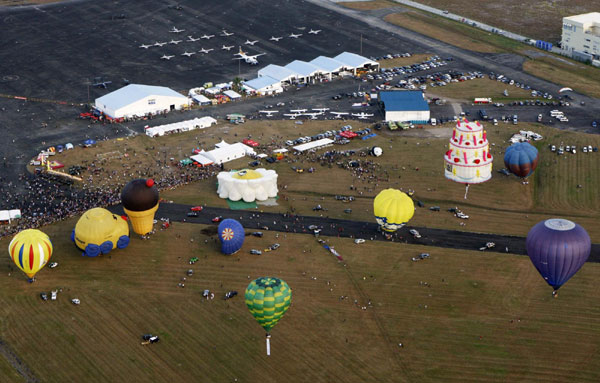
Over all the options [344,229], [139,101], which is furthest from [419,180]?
[139,101]

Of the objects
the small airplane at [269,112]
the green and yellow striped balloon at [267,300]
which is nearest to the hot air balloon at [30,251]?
the green and yellow striped balloon at [267,300]

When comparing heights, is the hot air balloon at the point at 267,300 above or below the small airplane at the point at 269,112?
above

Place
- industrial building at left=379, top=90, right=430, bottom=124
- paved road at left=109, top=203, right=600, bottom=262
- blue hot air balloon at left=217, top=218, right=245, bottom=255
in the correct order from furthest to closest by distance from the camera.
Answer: industrial building at left=379, top=90, right=430, bottom=124, paved road at left=109, top=203, right=600, bottom=262, blue hot air balloon at left=217, top=218, right=245, bottom=255

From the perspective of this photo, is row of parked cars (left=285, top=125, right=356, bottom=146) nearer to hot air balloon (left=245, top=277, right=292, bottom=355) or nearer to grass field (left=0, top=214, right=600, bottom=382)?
grass field (left=0, top=214, right=600, bottom=382)

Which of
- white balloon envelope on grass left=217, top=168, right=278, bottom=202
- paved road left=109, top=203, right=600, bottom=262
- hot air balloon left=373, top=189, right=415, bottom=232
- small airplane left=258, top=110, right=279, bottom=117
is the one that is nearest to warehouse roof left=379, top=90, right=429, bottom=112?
small airplane left=258, top=110, right=279, bottom=117

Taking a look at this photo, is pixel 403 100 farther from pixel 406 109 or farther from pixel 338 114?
pixel 338 114

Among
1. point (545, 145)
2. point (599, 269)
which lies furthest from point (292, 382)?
point (545, 145)

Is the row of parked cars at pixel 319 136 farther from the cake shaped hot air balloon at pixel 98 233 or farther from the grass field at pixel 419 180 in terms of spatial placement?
the cake shaped hot air balloon at pixel 98 233
